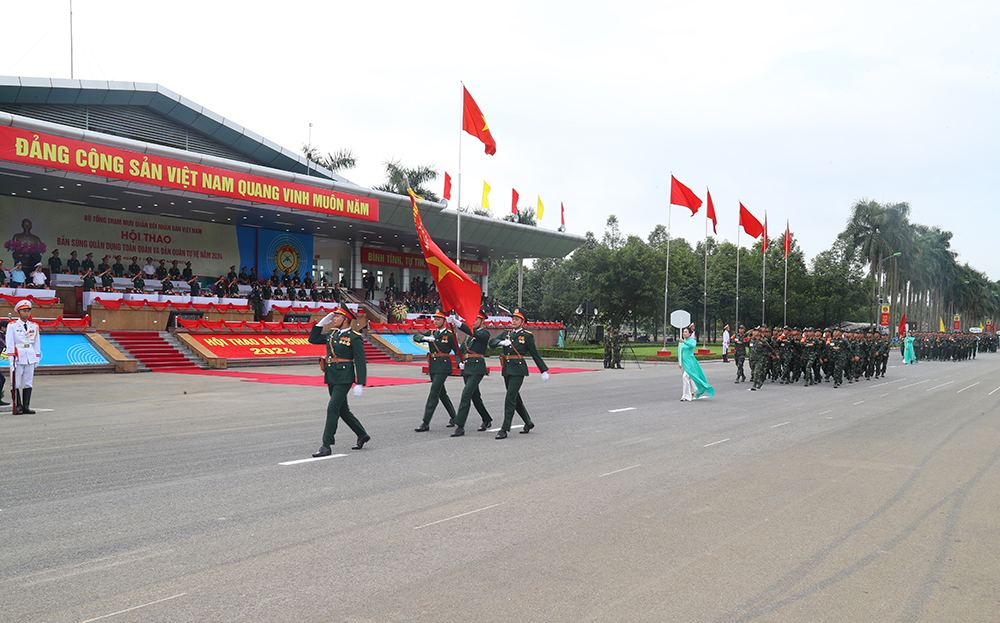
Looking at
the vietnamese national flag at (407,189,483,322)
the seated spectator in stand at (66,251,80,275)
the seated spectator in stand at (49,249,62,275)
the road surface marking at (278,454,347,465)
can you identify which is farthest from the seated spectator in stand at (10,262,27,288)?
the road surface marking at (278,454,347,465)

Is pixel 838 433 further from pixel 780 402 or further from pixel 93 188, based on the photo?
pixel 93 188

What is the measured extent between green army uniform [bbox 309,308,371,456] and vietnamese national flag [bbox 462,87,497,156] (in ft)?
55.8

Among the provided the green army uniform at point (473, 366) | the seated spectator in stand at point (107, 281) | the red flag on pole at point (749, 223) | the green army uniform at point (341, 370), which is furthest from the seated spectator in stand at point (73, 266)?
the red flag on pole at point (749, 223)

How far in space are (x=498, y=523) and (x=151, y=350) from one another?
24.4m

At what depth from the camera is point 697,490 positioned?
7715 mm

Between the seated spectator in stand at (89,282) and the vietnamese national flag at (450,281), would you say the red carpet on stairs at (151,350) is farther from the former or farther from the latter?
the vietnamese national flag at (450,281)

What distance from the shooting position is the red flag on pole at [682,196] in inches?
1614

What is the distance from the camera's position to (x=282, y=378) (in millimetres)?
23469

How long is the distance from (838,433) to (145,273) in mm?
30239

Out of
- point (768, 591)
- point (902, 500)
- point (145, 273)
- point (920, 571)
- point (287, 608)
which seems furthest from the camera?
point (145, 273)

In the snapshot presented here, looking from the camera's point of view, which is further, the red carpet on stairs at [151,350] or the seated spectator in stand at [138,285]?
the seated spectator in stand at [138,285]

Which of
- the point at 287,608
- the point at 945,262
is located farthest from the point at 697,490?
the point at 945,262

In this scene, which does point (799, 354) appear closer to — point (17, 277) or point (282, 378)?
point (282, 378)

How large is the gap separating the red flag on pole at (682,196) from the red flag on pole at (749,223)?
262 inches
